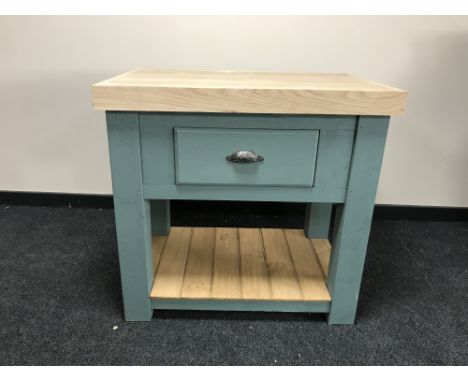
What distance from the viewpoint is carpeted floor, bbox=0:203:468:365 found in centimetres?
79

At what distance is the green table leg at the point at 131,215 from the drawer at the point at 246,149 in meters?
0.09

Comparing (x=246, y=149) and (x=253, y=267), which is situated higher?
(x=246, y=149)

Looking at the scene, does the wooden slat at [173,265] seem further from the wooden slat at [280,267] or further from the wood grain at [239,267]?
the wooden slat at [280,267]

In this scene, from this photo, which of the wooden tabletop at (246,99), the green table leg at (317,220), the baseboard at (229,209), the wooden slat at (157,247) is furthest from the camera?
the baseboard at (229,209)

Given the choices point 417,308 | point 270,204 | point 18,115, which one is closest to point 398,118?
point 270,204

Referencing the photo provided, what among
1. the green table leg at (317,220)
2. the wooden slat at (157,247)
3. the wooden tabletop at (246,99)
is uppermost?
the wooden tabletop at (246,99)

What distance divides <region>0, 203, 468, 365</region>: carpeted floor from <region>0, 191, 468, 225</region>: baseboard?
0.66ft

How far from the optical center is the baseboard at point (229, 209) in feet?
4.69

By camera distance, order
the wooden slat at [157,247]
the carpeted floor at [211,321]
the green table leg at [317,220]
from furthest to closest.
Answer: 1. the green table leg at [317,220]
2. the wooden slat at [157,247]
3. the carpeted floor at [211,321]

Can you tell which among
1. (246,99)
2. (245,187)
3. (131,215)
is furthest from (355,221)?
(131,215)

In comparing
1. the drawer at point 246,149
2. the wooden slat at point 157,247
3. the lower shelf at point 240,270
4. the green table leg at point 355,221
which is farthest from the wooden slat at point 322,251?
A: the wooden slat at point 157,247

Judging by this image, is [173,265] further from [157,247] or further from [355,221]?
[355,221]

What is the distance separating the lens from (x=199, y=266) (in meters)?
0.98

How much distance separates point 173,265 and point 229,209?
21.3 inches
